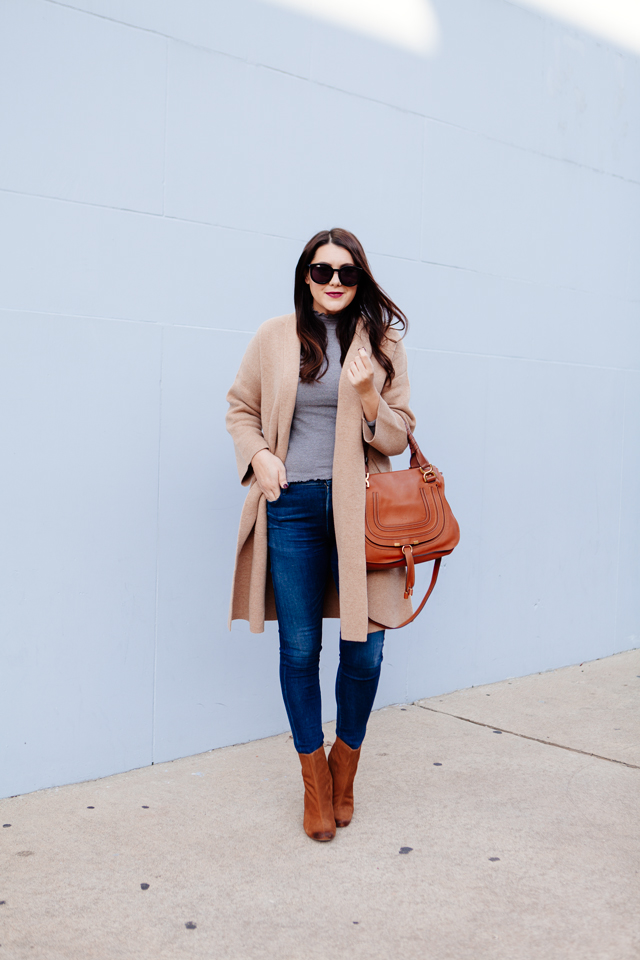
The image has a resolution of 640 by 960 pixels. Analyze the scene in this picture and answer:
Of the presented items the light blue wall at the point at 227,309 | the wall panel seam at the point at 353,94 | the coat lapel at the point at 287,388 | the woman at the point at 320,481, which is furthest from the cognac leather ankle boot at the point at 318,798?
the wall panel seam at the point at 353,94

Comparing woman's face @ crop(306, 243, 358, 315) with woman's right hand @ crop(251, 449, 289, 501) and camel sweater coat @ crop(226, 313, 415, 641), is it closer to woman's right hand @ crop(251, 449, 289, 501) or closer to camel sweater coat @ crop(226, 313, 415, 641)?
camel sweater coat @ crop(226, 313, 415, 641)

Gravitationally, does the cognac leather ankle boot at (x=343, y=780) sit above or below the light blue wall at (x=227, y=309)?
below

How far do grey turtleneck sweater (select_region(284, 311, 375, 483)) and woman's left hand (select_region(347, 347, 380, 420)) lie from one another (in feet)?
0.37

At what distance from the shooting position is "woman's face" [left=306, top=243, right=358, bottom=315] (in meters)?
2.87

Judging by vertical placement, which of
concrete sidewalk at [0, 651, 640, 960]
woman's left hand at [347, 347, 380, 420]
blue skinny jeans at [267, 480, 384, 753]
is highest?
woman's left hand at [347, 347, 380, 420]

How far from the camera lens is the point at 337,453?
113 inches

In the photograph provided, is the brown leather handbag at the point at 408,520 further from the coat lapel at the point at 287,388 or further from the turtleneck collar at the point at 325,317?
the turtleneck collar at the point at 325,317

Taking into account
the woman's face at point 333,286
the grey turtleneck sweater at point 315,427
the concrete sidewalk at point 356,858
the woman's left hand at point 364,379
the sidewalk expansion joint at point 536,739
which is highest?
the woman's face at point 333,286

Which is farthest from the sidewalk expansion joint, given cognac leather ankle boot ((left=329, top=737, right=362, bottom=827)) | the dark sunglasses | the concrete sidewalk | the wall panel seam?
the wall panel seam

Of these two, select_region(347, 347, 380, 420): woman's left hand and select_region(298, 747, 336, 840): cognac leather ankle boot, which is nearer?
select_region(347, 347, 380, 420): woman's left hand

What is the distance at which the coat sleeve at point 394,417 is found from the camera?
2.85 metres

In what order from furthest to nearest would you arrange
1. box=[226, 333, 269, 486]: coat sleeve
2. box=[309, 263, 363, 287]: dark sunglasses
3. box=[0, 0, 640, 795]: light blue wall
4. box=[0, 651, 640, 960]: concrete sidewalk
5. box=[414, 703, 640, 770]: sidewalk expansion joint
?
box=[414, 703, 640, 770]: sidewalk expansion joint → box=[0, 0, 640, 795]: light blue wall → box=[226, 333, 269, 486]: coat sleeve → box=[309, 263, 363, 287]: dark sunglasses → box=[0, 651, 640, 960]: concrete sidewalk

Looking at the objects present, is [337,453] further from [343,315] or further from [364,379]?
[343,315]

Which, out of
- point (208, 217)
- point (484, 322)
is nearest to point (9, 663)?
point (208, 217)
